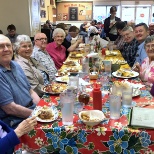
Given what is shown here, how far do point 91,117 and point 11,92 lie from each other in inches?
28.3

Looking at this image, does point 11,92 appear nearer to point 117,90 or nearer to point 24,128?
point 24,128

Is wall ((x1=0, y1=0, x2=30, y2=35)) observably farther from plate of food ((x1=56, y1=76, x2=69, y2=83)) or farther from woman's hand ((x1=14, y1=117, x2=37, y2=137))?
woman's hand ((x1=14, y1=117, x2=37, y2=137))

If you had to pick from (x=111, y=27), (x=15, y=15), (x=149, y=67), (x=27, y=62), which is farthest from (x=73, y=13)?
(x=27, y=62)

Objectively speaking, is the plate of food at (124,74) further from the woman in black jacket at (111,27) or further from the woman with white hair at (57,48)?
the woman in black jacket at (111,27)

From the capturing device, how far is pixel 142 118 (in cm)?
123

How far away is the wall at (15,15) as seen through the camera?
17.0 feet

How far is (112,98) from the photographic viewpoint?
1.32m

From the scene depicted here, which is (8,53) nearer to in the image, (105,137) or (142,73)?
(105,137)

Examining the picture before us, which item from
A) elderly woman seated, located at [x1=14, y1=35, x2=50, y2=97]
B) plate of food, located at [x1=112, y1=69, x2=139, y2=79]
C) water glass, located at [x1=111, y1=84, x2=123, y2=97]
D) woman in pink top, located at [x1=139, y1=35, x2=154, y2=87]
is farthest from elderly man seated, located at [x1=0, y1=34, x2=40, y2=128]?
woman in pink top, located at [x1=139, y1=35, x2=154, y2=87]

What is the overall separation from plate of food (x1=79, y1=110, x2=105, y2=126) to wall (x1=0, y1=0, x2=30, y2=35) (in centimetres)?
446

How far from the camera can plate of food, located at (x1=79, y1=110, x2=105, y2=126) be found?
3.93 feet

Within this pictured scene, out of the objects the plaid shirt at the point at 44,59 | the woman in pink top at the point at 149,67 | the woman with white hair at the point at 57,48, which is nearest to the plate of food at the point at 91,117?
the woman in pink top at the point at 149,67

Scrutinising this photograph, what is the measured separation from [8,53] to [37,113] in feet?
2.10

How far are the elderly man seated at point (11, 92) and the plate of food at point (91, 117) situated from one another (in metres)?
0.62
